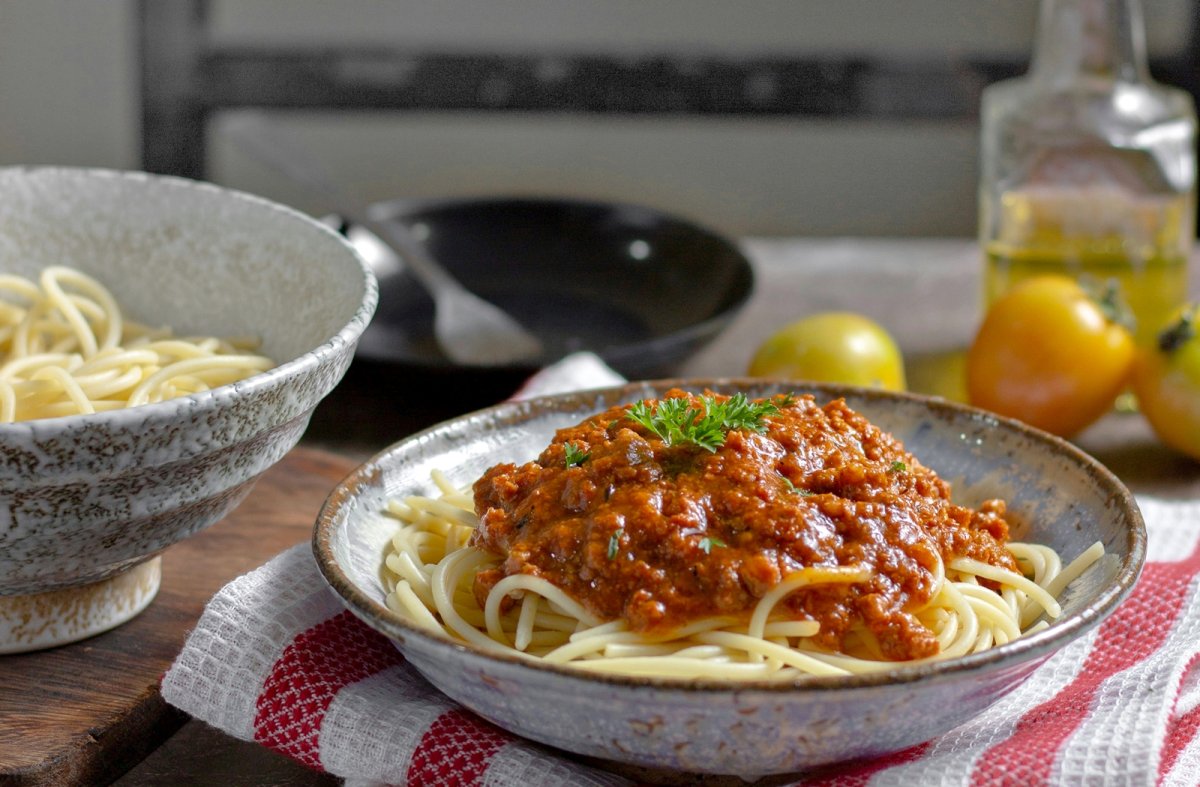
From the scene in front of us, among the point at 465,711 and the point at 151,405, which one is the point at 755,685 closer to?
the point at 465,711

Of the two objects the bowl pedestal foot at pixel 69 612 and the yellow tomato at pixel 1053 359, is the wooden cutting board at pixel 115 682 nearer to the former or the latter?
the bowl pedestal foot at pixel 69 612

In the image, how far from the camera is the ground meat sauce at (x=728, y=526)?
5.63 feet

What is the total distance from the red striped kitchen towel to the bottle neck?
6.07 ft

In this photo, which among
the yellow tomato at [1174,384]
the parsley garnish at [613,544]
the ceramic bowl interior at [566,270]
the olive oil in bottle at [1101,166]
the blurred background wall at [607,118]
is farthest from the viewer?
the blurred background wall at [607,118]

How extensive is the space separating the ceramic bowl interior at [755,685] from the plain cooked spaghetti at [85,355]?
405mm

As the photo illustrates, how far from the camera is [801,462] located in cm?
189

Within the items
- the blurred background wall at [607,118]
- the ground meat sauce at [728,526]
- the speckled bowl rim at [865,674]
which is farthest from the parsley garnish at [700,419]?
the blurred background wall at [607,118]

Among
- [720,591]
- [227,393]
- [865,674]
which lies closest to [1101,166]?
[720,591]

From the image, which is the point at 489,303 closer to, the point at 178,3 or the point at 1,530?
the point at 1,530

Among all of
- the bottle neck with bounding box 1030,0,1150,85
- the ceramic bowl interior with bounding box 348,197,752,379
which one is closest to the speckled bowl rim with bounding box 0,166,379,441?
the ceramic bowl interior with bounding box 348,197,752,379

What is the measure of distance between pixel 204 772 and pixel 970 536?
1110 mm

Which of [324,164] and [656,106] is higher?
[656,106]

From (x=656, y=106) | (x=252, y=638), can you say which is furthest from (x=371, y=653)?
(x=656, y=106)

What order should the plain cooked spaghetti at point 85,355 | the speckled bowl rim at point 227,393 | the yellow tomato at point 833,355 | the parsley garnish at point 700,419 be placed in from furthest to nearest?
the yellow tomato at point 833,355
the plain cooked spaghetti at point 85,355
the parsley garnish at point 700,419
the speckled bowl rim at point 227,393
